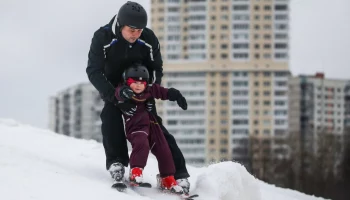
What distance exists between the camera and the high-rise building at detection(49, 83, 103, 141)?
123 meters

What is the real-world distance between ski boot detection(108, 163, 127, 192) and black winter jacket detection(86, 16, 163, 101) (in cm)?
60

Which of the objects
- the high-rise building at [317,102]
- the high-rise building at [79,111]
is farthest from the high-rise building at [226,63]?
the high-rise building at [79,111]

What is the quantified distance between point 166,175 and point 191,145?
93427mm

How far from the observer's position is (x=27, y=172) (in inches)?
194

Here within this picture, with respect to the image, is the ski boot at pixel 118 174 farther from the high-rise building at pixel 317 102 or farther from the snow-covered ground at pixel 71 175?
the high-rise building at pixel 317 102

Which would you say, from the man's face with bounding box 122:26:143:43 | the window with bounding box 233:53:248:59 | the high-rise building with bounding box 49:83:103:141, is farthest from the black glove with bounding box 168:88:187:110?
the high-rise building with bounding box 49:83:103:141

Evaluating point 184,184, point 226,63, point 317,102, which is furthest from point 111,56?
point 317,102

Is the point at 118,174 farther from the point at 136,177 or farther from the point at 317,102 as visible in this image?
the point at 317,102

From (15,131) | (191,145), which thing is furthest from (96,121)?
(15,131)

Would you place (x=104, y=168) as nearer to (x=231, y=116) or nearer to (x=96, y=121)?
(x=231, y=116)

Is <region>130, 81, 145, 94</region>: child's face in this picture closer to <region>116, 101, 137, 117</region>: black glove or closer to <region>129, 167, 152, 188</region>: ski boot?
<region>116, 101, 137, 117</region>: black glove

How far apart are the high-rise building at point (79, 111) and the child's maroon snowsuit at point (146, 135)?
114354mm

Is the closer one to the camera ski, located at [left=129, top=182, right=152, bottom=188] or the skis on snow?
the skis on snow

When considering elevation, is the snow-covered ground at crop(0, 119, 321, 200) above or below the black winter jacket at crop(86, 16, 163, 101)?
below
